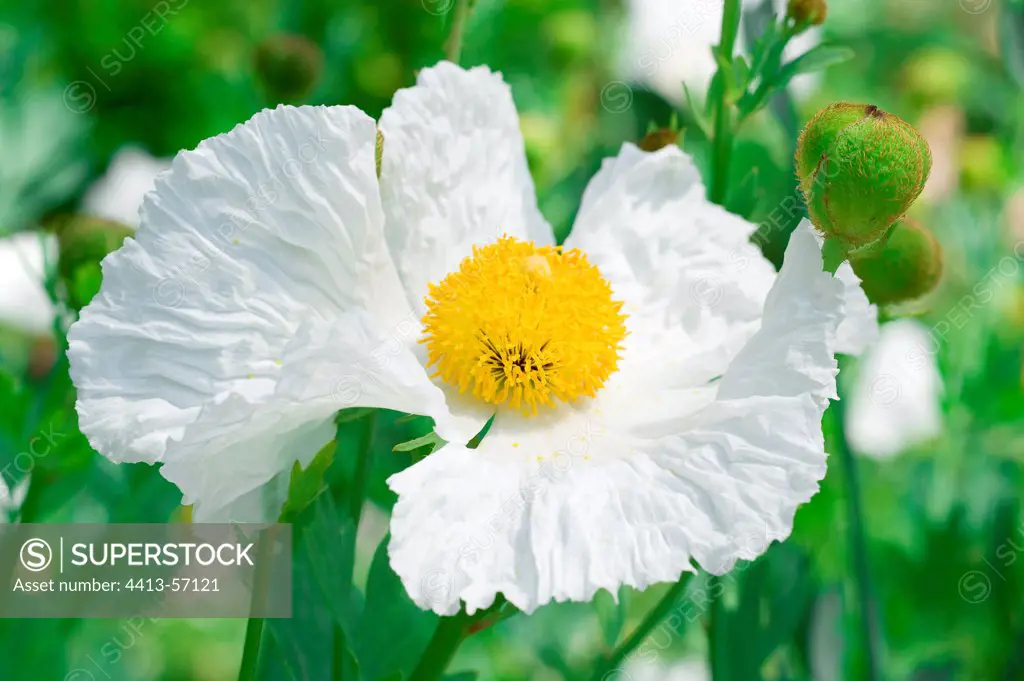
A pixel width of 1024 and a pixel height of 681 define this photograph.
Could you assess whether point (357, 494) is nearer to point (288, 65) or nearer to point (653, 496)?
point (653, 496)

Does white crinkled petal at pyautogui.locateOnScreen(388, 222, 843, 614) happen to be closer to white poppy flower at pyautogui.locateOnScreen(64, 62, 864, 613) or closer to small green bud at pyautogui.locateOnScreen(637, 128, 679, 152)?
white poppy flower at pyautogui.locateOnScreen(64, 62, 864, 613)

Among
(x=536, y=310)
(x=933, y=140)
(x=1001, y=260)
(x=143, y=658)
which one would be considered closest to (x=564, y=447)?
(x=536, y=310)

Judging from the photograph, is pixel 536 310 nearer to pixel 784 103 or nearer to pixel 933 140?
pixel 784 103

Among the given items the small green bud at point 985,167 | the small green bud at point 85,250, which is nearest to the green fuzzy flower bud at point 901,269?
the small green bud at point 85,250

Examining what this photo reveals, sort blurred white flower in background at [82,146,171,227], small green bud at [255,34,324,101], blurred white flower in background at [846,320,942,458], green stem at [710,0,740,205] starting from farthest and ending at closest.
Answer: blurred white flower in background at [846,320,942,458], blurred white flower in background at [82,146,171,227], small green bud at [255,34,324,101], green stem at [710,0,740,205]

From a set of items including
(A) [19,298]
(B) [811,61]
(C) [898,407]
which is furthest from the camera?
(C) [898,407]

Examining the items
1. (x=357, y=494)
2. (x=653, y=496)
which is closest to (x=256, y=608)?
(x=357, y=494)

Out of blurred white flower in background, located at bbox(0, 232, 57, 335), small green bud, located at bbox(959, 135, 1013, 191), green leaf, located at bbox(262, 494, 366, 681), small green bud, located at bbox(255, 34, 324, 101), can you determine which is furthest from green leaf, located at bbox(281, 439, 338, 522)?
small green bud, located at bbox(959, 135, 1013, 191)
